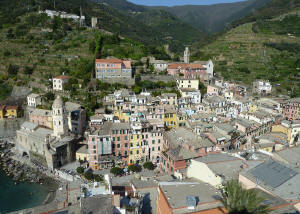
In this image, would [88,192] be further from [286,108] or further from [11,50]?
[11,50]

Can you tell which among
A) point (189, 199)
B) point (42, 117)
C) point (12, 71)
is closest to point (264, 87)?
point (42, 117)

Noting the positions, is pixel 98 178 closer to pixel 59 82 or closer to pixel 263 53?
pixel 59 82

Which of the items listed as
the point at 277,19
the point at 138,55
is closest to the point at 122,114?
the point at 138,55

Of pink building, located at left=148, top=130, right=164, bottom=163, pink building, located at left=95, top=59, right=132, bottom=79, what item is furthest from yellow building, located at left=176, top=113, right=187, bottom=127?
pink building, located at left=95, top=59, right=132, bottom=79

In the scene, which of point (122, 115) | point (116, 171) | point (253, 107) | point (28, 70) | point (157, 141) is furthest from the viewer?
point (28, 70)

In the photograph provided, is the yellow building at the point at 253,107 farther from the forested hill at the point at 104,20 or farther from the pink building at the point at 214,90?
the forested hill at the point at 104,20

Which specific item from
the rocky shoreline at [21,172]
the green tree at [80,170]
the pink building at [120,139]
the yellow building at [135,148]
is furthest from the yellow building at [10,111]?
the yellow building at [135,148]

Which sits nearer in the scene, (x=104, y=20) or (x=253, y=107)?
(x=253, y=107)
